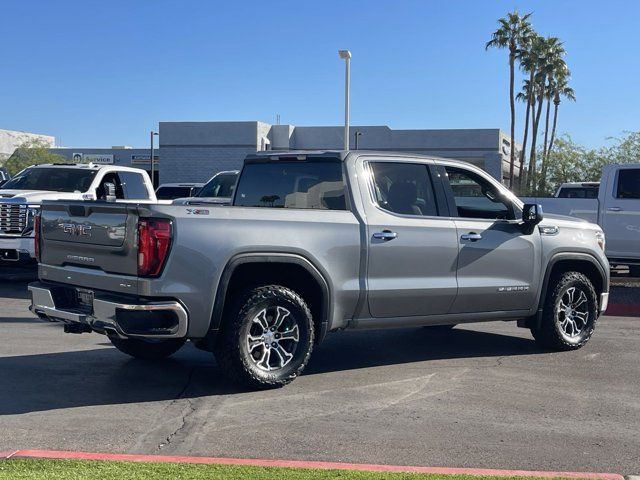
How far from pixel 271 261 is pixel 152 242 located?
102cm

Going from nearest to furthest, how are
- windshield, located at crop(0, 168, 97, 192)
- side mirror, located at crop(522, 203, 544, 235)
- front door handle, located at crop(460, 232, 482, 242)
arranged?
front door handle, located at crop(460, 232, 482, 242), side mirror, located at crop(522, 203, 544, 235), windshield, located at crop(0, 168, 97, 192)

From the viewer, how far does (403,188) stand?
295 inches

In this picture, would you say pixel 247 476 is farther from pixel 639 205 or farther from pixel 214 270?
pixel 639 205

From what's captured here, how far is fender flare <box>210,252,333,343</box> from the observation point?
6246 millimetres

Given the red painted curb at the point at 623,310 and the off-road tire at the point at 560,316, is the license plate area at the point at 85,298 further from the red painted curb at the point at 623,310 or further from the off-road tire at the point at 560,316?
the red painted curb at the point at 623,310

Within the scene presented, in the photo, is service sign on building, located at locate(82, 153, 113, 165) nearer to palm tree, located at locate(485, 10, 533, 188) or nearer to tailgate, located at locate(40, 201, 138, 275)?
palm tree, located at locate(485, 10, 533, 188)

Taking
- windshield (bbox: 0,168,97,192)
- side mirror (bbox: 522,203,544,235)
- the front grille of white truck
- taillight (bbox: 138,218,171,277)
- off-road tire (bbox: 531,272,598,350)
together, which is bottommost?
off-road tire (bbox: 531,272,598,350)

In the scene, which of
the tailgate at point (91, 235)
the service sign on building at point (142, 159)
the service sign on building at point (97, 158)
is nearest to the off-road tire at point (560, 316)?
the tailgate at point (91, 235)

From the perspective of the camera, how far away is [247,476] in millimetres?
4539

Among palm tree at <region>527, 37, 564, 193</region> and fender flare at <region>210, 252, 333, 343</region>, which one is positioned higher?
palm tree at <region>527, 37, 564, 193</region>

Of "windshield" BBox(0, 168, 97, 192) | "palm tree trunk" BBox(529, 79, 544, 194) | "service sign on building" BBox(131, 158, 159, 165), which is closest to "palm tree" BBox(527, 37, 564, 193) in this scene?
"palm tree trunk" BBox(529, 79, 544, 194)

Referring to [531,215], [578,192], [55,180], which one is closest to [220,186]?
[55,180]

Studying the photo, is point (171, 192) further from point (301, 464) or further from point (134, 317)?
point (301, 464)

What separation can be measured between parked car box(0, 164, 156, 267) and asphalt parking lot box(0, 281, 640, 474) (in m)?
4.44
